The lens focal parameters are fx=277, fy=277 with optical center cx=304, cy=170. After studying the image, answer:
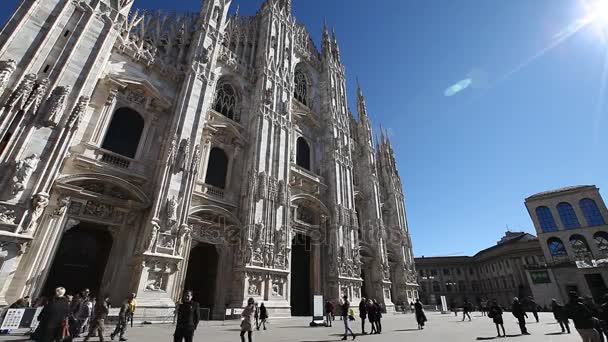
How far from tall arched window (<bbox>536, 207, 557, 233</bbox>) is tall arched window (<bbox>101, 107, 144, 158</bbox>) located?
162 feet

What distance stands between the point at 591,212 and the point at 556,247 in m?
6.35

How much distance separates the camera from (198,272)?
51.9 feet

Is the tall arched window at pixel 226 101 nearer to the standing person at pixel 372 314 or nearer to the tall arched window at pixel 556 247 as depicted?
the standing person at pixel 372 314

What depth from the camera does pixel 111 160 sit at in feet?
43.4

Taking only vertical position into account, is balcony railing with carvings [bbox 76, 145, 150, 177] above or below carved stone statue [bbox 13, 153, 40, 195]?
above

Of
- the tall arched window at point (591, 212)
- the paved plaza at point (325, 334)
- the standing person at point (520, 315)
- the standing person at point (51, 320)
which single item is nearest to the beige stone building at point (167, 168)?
the paved plaza at point (325, 334)

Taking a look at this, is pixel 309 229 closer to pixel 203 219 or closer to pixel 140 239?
pixel 203 219

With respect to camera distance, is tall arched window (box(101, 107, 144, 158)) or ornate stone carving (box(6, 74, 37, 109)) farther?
tall arched window (box(101, 107, 144, 158))

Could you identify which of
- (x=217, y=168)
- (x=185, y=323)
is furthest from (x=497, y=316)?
(x=217, y=168)

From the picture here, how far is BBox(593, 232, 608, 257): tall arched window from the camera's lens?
34894mm

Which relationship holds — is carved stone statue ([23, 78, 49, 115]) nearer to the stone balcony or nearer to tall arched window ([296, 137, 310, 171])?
the stone balcony

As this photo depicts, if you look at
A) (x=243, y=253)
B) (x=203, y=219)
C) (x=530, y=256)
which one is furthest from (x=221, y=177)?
(x=530, y=256)

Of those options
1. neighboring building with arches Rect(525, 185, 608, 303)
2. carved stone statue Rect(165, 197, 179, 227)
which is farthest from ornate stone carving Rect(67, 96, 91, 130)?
neighboring building with arches Rect(525, 185, 608, 303)

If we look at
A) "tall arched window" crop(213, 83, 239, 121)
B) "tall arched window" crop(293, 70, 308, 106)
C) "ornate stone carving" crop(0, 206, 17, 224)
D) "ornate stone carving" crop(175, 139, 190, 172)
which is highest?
"tall arched window" crop(293, 70, 308, 106)
